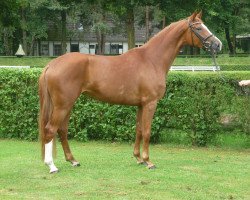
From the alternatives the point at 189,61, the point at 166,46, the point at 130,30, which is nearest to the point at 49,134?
the point at 166,46

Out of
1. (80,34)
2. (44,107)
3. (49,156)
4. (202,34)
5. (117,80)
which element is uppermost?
(80,34)

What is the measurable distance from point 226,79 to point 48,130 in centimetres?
444

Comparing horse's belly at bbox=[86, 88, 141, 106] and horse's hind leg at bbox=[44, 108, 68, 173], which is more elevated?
horse's belly at bbox=[86, 88, 141, 106]

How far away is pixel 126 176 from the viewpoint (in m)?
7.99

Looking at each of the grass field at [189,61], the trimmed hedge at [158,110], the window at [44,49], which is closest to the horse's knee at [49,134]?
the trimmed hedge at [158,110]

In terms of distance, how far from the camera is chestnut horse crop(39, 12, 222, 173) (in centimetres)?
824

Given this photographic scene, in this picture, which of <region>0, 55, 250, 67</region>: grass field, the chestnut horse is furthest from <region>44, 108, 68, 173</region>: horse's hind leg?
<region>0, 55, 250, 67</region>: grass field

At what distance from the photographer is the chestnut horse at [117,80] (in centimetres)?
824

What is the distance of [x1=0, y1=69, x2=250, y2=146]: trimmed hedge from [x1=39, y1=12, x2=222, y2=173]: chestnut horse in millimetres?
2415

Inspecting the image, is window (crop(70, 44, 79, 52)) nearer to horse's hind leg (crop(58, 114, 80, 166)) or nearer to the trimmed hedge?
the trimmed hedge

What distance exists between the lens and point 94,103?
11922mm

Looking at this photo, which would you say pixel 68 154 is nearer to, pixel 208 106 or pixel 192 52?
pixel 208 106

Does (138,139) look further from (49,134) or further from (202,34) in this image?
(202,34)

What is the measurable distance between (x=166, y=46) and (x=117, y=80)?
104 cm
